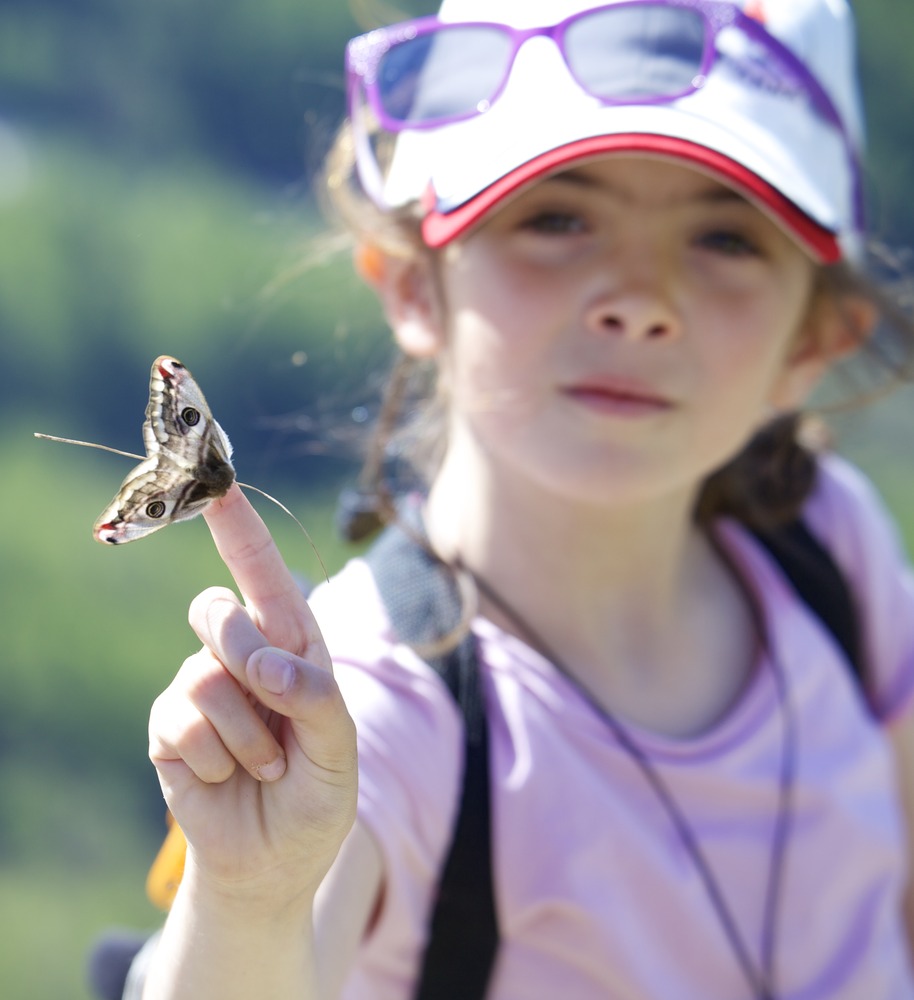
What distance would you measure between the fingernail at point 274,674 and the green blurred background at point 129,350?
0.89 metres

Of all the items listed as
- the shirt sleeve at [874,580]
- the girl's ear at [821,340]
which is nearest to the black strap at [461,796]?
the girl's ear at [821,340]

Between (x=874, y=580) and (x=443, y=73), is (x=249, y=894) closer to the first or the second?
(x=443, y=73)

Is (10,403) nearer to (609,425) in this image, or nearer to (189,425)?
(609,425)

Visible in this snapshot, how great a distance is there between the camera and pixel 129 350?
2.77m

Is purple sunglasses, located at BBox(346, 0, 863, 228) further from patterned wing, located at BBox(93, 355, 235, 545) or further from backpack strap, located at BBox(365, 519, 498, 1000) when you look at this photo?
patterned wing, located at BBox(93, 355, 235, 545)

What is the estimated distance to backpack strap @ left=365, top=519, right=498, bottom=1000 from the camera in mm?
1298

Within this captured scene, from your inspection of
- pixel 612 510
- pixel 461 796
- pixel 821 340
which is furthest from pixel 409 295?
pixel 461 796

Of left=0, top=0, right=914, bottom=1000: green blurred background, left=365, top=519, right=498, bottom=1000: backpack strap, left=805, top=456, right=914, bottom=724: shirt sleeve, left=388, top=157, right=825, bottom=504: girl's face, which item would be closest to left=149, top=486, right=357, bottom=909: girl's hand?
left=365, top=519, right=498, bottom=1000: backpack strap

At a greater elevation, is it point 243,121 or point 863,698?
point 243,121

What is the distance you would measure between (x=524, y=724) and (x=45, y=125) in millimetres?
2179

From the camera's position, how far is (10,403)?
2.71 meters

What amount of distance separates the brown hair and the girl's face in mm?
239

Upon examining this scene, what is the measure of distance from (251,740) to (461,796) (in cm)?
48

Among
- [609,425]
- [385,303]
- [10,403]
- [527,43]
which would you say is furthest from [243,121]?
[609,425]
